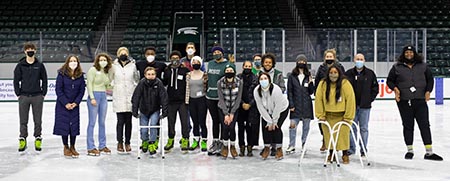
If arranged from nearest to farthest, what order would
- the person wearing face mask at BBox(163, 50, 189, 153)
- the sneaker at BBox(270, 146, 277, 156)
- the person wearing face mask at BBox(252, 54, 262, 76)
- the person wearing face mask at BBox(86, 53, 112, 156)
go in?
the sneaker at BBox(270, 146, 277, 156) → the person wearing face mask at BBox(86, 53, 112, 156) → the person wearing face mask at BBox(163, 50, 189, 153) → the person wearing face mask at BBox(252, 54, 262, 76)

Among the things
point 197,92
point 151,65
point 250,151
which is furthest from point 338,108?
point 151,65

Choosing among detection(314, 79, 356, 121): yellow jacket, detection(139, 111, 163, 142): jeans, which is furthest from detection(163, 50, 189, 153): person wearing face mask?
detection(314, 79, 356, 121): yellow jacket

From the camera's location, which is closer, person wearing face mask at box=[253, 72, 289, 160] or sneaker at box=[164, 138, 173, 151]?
person wearing face mask at box=[253, 72, 289, 160]

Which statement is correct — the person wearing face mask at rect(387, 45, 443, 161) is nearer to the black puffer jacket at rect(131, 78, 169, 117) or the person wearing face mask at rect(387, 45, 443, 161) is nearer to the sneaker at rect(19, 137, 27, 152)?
the black puffer jacket at rect(131, 78, 169, 117)

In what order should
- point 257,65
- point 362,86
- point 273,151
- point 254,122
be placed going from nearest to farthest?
point 362,86 < point 254,122 < point 273,151 < point 257,65

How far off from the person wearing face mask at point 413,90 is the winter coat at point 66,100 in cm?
458

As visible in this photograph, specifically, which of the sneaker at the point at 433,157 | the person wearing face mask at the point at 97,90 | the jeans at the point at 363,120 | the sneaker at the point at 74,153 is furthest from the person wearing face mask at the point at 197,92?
the sneaker at the point at 433,157

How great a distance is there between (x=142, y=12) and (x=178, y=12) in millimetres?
1815

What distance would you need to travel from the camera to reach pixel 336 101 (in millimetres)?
8914

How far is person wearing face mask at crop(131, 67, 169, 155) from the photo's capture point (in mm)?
9883

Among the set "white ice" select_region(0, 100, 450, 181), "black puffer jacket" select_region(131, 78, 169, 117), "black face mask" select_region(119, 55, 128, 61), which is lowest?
"white ice" select_region(0, 100, 450, 181)

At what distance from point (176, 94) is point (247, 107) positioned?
1189mm

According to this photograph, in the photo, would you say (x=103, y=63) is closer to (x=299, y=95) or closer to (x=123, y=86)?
(x=123, y=86)

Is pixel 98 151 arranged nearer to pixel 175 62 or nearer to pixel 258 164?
pixel 175 62
